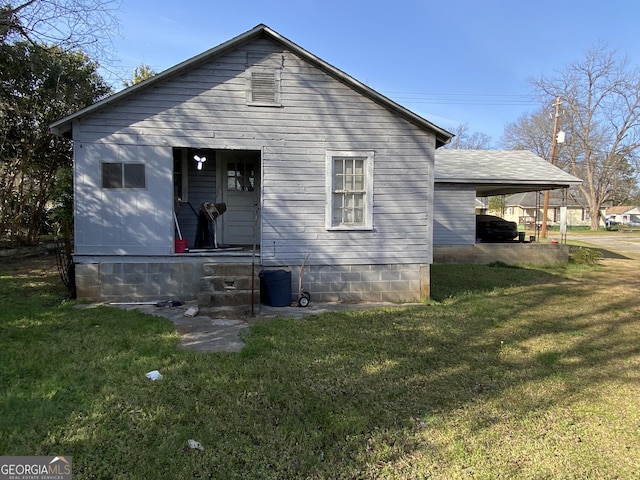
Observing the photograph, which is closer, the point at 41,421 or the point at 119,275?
the point at 41,421

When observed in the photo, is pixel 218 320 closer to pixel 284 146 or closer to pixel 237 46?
pixel 284 146

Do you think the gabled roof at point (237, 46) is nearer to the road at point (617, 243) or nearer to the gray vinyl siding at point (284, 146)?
the gray vinyl siding at point (284, 146)

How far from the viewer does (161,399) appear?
138 inches

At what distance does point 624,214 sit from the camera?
73.8 m

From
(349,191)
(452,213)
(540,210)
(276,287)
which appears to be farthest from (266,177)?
(540,210)

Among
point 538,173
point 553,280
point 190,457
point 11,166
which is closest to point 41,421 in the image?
point 190,457

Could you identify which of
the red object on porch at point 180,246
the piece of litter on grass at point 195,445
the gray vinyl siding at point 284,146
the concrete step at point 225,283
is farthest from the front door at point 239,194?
the piece of litter on grass at point 195,445

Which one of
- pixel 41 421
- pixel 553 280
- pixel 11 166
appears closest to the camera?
pixel 41 421

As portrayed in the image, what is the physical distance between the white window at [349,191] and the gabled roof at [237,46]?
1.03 m

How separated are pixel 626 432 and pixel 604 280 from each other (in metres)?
9.64

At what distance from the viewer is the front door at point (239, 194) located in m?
9.09

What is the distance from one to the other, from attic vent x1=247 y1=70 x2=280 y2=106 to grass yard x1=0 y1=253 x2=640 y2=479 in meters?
3.97

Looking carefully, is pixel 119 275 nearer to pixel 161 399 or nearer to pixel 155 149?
pixel 155 149

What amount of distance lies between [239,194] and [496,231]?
10526mm
